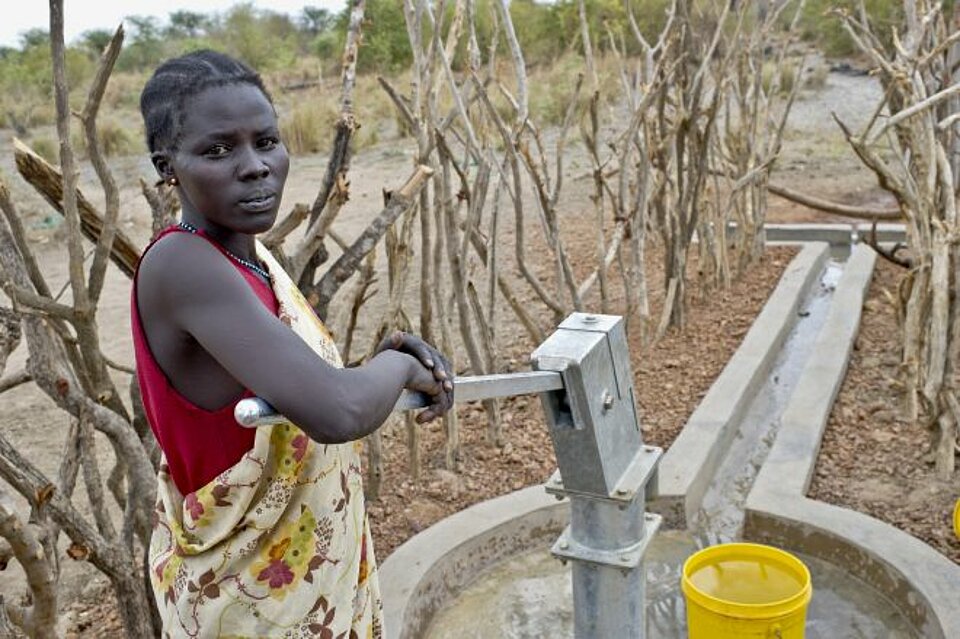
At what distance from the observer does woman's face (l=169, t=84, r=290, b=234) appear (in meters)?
1.08

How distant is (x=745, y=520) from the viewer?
2924 mm

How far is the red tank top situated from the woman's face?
0.15 feet

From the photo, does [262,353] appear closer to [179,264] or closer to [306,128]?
[179,264]

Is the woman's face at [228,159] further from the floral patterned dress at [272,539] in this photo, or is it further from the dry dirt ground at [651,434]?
the dry dirt ground at [651,434]

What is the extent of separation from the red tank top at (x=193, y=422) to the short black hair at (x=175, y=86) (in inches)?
4.3

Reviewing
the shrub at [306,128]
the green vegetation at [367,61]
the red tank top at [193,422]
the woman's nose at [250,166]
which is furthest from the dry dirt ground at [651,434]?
the shrub at [306,128]

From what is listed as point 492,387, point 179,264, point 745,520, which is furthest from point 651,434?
point 179,264

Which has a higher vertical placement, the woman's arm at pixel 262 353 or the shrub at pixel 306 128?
the woman's arm at pixel 262 353

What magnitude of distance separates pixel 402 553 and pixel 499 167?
4.78 feet

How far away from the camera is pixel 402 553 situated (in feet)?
8.81

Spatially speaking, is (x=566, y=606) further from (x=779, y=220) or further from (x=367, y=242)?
(x=779, y=220)

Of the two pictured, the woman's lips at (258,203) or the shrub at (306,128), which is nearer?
the woman's lips at (258,203)

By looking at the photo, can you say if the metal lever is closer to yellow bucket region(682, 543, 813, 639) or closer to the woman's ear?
the woman's ear

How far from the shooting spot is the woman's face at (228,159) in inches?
42.5
